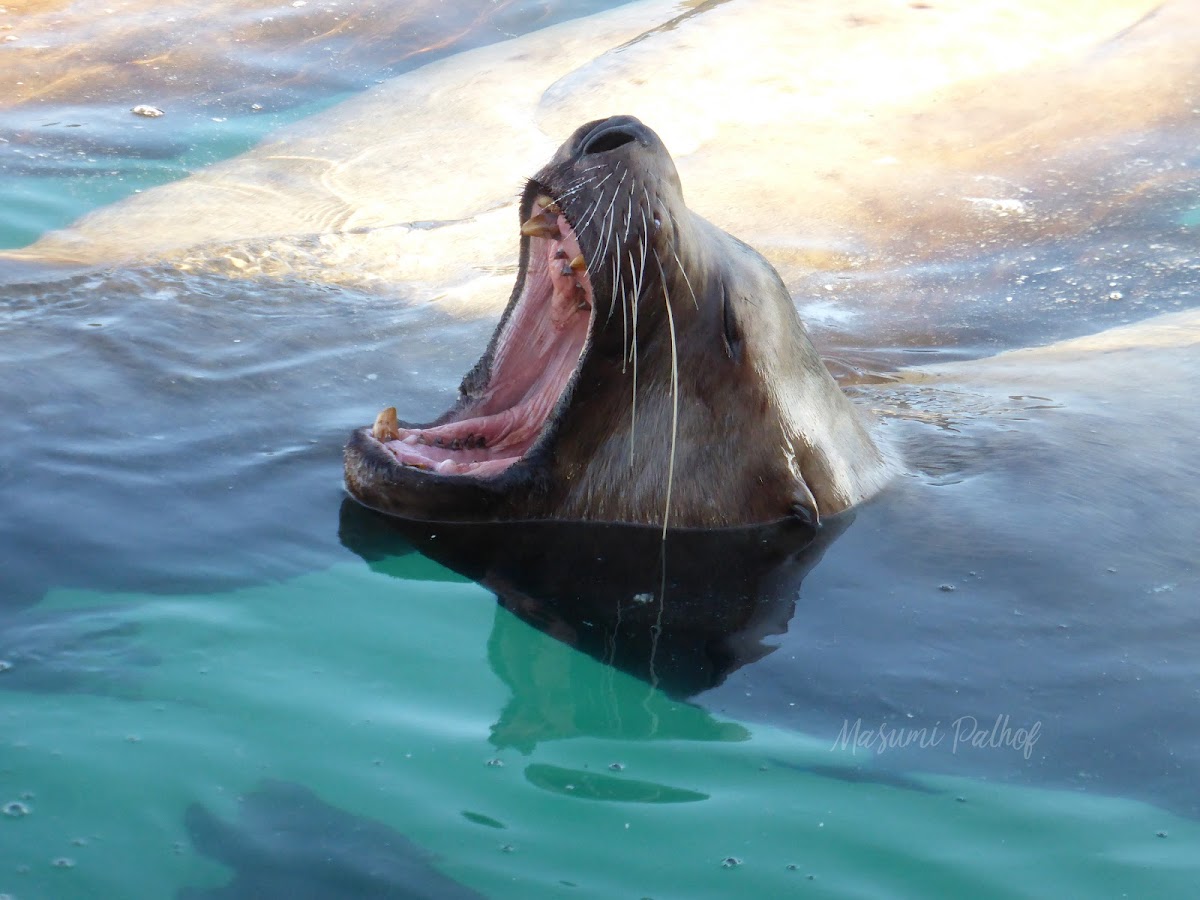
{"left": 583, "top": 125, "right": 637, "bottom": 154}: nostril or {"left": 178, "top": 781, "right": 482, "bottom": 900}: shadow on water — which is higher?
{"left": 583, "top": 125, "right": 637, "bottom": 154}: nostril

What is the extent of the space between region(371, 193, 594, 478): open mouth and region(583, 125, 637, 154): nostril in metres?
0.22

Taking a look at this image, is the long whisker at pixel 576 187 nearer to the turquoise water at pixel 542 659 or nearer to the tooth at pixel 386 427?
the tooth at pixel 386 427

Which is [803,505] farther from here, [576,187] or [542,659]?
[576,187]

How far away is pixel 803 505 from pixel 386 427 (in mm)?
1169

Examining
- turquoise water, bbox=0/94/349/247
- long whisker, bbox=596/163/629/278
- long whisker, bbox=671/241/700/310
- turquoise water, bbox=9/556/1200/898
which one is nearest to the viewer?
turquoise water, bbox=9/556/1200/898

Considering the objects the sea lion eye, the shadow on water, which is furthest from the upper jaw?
the shadow on water

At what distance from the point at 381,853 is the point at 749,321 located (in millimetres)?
1865

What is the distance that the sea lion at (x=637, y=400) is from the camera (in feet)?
12.8

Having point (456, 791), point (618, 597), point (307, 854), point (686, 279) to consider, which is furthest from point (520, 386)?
point (307, 854)

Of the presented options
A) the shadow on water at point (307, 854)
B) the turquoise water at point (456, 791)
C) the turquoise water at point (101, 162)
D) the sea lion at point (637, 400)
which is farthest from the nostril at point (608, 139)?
the turquoise water at point (101, 162)

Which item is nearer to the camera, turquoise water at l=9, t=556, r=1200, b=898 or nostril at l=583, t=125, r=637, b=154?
turquoise water at l=9, t=556, r=1200, b=898

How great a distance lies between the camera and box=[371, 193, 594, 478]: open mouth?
4.16 meters

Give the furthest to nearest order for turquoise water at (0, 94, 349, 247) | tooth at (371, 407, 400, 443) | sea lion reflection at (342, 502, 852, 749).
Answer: turquoise water at (0, 94, 349, 247), tooth at (371, 407, 400, 443), sea lion reflection at (342, 502, 852, 749)

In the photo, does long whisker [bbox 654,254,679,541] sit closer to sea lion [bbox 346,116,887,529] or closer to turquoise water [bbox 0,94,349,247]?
sea lion [bbox 346,116,887,529]
